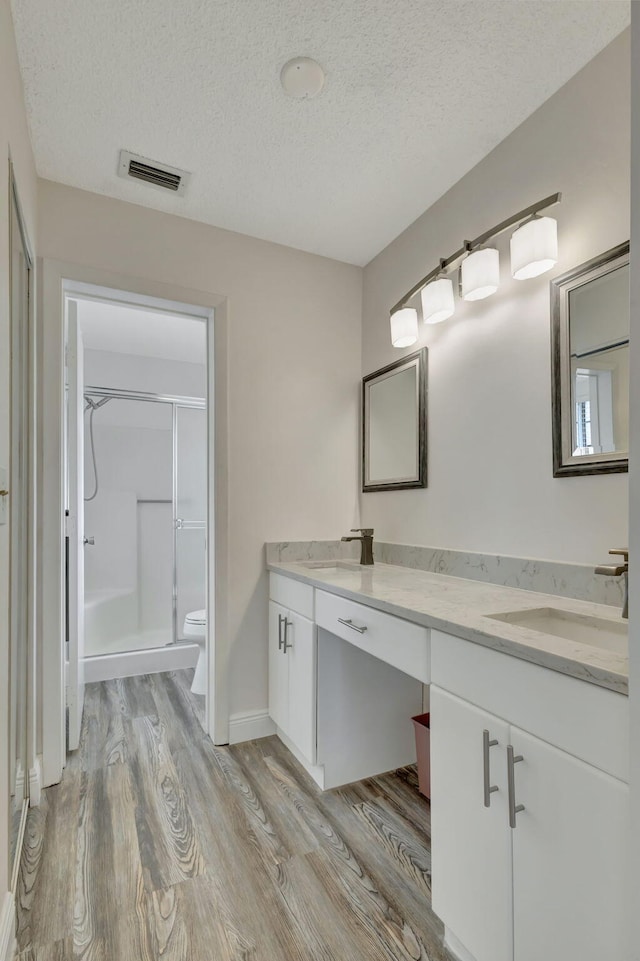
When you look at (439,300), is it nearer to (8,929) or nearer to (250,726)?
(250,726)

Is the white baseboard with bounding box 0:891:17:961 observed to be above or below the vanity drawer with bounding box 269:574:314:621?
below

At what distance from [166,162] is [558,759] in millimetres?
2282

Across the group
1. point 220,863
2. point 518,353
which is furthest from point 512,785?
point 518,353

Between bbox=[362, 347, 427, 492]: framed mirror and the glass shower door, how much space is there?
177 centimetres

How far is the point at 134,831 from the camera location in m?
1.61

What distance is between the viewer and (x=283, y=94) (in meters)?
1.55

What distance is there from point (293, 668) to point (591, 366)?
1581 millimetres

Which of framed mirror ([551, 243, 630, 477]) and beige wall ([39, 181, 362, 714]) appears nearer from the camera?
framed mirror ([551, 243, 630, 477])

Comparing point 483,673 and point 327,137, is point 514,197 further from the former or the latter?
point 483,673

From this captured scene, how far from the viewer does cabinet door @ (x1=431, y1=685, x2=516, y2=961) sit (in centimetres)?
99

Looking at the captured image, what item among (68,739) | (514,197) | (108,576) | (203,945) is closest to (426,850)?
(203,945)

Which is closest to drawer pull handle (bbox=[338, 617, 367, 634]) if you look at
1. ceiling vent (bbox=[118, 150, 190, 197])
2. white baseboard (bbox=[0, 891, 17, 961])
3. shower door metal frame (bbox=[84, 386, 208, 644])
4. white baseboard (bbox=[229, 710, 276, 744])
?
white baseboard (bbox=[229, 710, 276, 744])

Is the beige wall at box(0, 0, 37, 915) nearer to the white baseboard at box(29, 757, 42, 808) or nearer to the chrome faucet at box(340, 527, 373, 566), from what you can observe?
the white baseboard at box(29, 757, 42, 808)

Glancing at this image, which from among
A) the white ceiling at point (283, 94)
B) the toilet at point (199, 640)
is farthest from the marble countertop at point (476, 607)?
the white ceiling at point (283, 94)
